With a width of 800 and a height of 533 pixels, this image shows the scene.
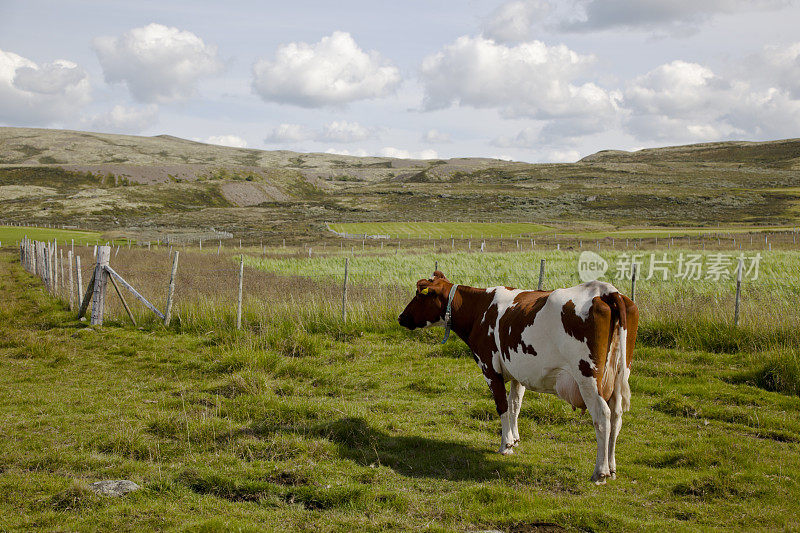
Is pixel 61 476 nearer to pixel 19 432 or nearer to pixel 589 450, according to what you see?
pixel 19 432

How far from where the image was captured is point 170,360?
12.2 meters

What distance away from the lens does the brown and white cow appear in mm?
6047

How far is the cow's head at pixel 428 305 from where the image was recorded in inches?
316

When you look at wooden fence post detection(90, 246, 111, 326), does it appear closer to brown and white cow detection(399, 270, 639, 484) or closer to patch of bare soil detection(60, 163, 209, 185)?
brown and white cow detection(399, 270, 639, 484)

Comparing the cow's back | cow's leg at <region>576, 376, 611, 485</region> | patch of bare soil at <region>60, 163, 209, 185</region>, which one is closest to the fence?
the cow's back

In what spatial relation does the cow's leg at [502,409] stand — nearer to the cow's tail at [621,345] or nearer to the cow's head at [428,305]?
the cow's head at [428,305]

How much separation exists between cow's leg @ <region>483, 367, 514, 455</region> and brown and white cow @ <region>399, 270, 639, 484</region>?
0.01m

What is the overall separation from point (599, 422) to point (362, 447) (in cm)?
286

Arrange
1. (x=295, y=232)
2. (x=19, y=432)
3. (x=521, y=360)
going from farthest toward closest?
(x=295, y=232) < (x=19, y=432) < (x=521, y=360)

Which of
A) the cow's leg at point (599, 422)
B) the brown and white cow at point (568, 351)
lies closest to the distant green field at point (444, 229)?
the brown and white cow at point (568, 351)

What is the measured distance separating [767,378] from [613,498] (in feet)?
18.9

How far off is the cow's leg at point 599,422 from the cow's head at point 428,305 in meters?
→ 2.49

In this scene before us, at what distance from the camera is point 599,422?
6.02 meters

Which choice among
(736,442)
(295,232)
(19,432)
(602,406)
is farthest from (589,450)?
(295,232)
